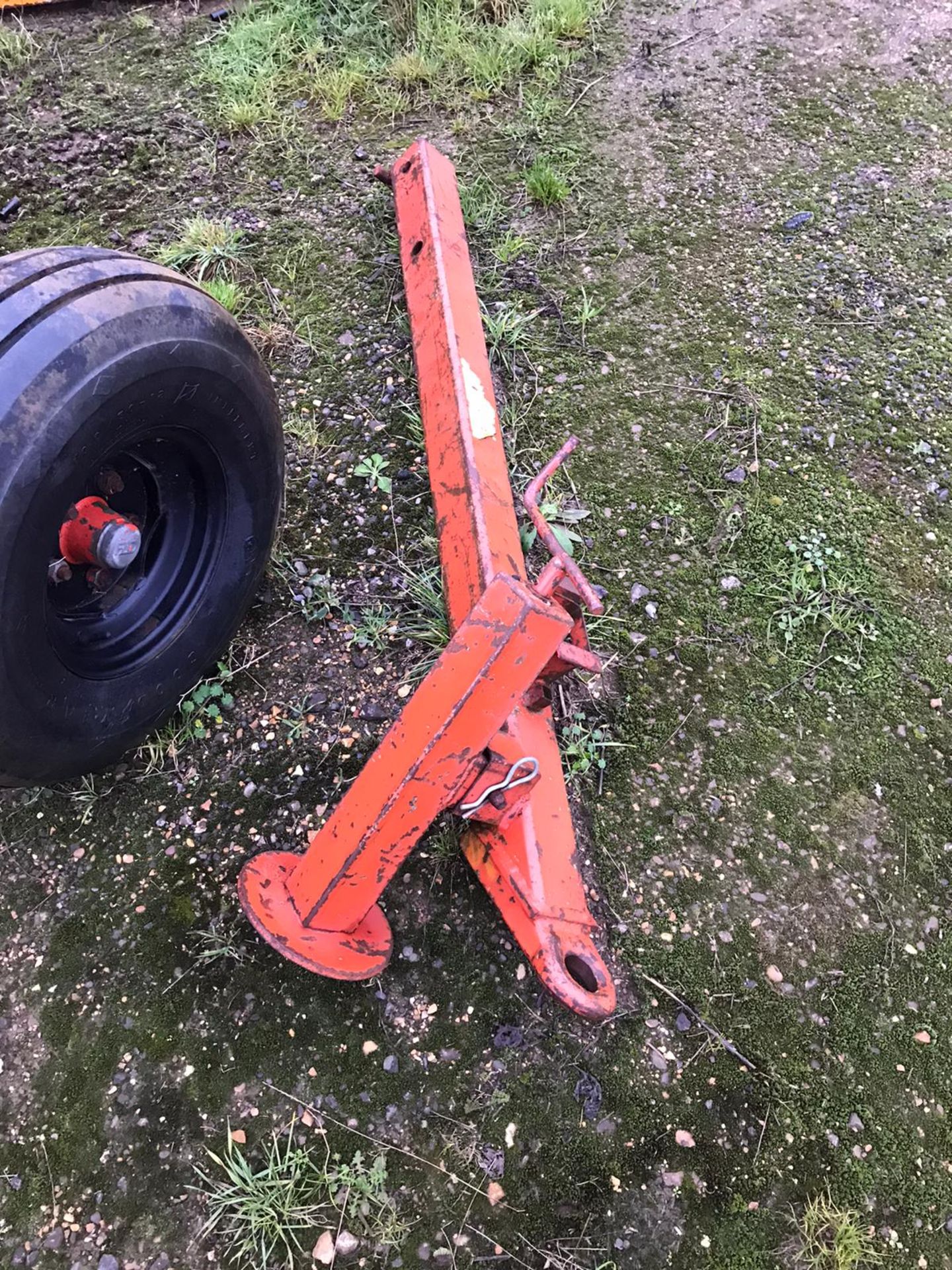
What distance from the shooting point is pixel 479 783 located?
149cm

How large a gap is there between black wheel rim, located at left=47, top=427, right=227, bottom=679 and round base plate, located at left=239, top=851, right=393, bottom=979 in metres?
0.54

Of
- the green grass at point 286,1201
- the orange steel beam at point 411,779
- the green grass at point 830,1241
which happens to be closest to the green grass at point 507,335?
the orange steel beam at point 411,779

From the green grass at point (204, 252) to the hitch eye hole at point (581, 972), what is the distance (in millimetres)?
2656

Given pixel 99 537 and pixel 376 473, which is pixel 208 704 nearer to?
pixel 99 537

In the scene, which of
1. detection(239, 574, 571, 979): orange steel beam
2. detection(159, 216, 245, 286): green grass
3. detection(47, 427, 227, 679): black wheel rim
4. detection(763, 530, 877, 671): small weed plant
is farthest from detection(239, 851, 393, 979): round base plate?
detection(159, 216, 245, 286): green grass

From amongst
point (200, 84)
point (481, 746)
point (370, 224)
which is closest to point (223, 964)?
point (481, 746)

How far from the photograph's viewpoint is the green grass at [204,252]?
9.96 feet

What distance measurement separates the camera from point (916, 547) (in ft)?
8.39

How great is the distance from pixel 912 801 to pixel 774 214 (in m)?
2.37

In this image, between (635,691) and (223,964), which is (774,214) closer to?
(635,691)

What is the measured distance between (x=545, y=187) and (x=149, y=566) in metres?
2.30

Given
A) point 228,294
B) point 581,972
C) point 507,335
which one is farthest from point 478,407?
point 581,972

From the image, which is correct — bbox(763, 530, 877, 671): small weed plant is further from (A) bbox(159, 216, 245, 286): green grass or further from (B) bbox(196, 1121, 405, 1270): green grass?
(A) bbox(159, 216, 245, 286): green grass

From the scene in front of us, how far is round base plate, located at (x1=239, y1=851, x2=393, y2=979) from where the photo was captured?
5.05ft
